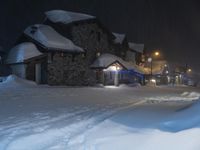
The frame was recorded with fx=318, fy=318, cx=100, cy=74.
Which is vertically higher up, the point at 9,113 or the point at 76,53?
the point at 76,53

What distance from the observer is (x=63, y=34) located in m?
39.4

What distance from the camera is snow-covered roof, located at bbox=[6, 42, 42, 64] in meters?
34.2

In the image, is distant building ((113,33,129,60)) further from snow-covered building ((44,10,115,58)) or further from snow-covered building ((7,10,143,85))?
snow-covered building ((44,10,115,58))

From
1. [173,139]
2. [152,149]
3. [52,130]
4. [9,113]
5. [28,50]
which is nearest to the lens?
[152,149]

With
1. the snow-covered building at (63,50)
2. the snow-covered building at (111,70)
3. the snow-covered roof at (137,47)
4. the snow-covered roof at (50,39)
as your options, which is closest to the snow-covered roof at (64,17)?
the snow-covered building at (63,50)

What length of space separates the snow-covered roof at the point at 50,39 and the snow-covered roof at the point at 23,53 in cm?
109

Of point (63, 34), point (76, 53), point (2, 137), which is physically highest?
point (63, 34)

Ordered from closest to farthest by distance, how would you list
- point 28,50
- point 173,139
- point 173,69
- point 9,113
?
point 173,139 < point 9,113 < point 28,50 < point 173,69

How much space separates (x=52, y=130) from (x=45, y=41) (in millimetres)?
28394

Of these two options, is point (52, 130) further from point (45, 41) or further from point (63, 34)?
point (63, 34)

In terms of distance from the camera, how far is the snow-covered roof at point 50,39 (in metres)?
35.8

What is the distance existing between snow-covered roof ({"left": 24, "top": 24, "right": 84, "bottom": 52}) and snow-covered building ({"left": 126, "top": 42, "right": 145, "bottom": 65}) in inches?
685

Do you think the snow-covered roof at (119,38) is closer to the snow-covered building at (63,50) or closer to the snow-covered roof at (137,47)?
the snow-covered building at (63,50)

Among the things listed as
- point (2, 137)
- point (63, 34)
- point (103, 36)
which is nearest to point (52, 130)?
point (2, 137)
